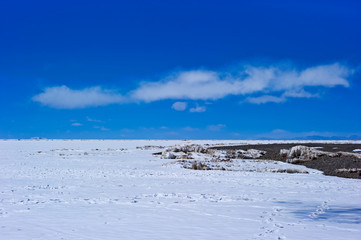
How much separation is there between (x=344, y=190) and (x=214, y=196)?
5.99 meters

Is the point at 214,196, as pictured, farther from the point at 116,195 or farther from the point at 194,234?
the point at 194,234

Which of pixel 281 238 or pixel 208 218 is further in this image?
pixel 208 218

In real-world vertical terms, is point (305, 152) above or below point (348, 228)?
above

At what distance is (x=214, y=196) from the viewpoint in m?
12.6

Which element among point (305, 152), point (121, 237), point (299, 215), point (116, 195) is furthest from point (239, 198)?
point (305, 152)

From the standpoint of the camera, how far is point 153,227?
26.3 feet

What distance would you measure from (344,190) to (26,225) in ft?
40.8

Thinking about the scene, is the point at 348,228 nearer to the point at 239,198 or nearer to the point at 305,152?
the point at 239,198

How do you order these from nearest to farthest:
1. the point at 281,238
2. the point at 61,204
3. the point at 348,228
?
the point at 281,238 < the point at 348,228 < the point at 61,204

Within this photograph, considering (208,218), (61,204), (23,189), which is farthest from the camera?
(23,189)

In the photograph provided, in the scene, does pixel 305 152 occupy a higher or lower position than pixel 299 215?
higher

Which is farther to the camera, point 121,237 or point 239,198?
point 239,198

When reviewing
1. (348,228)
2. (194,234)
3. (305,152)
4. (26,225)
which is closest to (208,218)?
(194,234)

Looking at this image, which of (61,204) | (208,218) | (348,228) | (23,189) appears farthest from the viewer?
(23,189)
